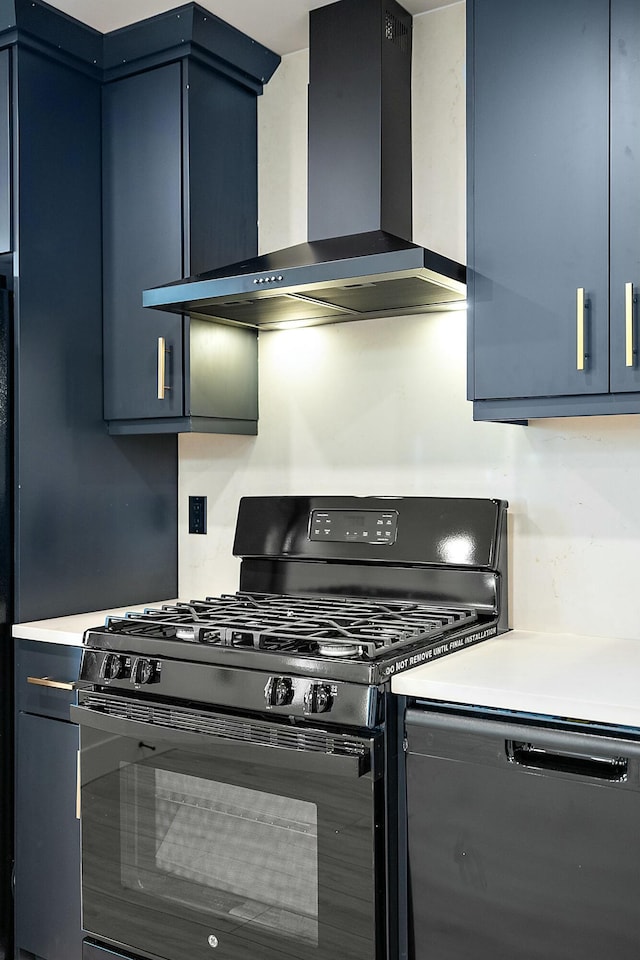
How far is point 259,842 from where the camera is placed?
184 centimetres

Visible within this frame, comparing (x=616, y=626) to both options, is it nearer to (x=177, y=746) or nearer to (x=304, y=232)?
(x=177, y=746)

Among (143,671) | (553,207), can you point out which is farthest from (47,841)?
(553,207)

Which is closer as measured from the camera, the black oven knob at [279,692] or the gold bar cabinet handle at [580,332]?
the black oven knob at [279,692]

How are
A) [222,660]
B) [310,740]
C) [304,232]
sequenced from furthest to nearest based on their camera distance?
[304,232]
[222,660]
[310,740]

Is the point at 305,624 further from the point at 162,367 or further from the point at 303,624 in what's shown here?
the point at 162,367

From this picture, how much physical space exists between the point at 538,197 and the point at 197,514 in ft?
4.63

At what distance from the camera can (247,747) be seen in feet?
6.03

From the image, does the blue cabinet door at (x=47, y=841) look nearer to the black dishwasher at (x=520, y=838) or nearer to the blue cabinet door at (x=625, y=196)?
the black dishwasher at (x=520, y=838)

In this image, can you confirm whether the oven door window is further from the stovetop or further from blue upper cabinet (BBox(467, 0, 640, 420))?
blue upper cabinet (BBox(467, 0, 640, 420))

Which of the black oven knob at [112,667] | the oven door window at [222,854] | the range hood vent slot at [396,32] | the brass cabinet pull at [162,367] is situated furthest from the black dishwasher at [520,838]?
the range hood vent slot at [396,32]

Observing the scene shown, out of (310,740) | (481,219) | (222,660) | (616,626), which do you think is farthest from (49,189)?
(616,626)

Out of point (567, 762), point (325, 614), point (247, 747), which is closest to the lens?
point (567, 762)

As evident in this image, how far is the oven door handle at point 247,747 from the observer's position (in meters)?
1.70

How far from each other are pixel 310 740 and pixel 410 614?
50 centimetres
